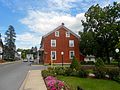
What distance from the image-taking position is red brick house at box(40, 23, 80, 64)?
6488cm

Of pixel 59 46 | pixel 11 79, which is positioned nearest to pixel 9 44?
pixel 59 46

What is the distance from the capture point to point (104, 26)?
58156 millimetres

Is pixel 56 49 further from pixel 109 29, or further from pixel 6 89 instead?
pixel 6 89

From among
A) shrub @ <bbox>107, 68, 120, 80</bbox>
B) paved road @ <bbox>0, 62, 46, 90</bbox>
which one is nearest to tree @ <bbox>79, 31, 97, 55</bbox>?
paved road @ <bbox>0, 62, 46, 90</bbox>

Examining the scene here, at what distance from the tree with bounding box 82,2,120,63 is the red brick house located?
674cm

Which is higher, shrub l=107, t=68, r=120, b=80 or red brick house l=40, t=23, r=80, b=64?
red brick house l=40, t=23, r=80, b=64

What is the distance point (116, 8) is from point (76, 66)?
30.0 m

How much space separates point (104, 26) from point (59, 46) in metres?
12.7

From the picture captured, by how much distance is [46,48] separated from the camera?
64.9m

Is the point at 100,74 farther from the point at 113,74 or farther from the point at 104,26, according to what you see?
the point at 104,26

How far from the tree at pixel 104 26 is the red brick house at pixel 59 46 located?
6.74m

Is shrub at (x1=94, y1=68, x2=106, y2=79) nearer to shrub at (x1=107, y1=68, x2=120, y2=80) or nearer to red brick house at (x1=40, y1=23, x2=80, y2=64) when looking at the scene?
shrub at (x1=107, y1=68, x2=120, y2=80)

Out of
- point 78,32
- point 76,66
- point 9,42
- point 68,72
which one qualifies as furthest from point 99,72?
point 9,42

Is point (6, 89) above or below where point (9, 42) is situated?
below
